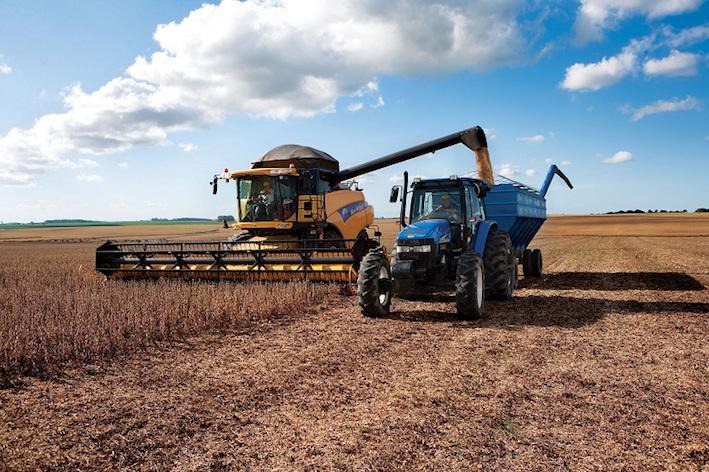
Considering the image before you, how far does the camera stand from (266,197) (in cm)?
1266

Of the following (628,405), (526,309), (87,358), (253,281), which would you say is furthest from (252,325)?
(628,405)

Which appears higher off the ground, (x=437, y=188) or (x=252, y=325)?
(x=437, y=188)

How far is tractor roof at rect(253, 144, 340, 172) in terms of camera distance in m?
13.7

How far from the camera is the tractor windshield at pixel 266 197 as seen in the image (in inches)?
497

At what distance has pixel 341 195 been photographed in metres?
13.9

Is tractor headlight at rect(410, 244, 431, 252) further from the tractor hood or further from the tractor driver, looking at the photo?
the tractor driver

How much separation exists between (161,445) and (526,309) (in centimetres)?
672

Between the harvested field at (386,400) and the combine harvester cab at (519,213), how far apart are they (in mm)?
4498

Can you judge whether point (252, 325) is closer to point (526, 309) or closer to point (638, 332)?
point (526, 309)

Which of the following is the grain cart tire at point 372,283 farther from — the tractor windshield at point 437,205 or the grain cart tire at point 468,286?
the tractor windshield at point 437,205

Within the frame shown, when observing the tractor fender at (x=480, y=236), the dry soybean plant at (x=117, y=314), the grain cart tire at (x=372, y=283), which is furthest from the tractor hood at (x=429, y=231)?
the dry soybean plant at (x=117, y=314)

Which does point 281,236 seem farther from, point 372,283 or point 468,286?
point 468,286

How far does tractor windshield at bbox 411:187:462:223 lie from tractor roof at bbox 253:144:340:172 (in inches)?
190

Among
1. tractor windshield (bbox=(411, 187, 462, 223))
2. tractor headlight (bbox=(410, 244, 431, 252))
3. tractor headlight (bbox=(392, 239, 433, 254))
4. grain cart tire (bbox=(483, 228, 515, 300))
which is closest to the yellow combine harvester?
tractor windshield (bbox=(411, 187, 462, 223))
